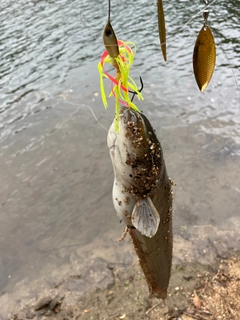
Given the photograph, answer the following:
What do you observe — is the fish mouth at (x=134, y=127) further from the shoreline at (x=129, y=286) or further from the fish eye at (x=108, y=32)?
the shoreline at (x=129, y=286)

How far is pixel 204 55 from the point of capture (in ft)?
4.75

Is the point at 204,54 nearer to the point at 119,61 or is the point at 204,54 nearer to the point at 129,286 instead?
the point at 119,61

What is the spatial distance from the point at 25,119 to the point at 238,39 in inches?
252

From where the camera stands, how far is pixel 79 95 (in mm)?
8383

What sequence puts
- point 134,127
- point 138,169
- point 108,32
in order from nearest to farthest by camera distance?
point 108,32 < point 134,127 < point 138,169

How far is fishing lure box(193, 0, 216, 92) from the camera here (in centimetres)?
141

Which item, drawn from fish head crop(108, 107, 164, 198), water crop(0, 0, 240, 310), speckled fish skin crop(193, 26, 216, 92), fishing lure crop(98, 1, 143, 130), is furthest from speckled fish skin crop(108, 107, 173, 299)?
water crop(0, 0, 240, 310)

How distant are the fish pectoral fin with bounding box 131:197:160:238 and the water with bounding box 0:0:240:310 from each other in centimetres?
174

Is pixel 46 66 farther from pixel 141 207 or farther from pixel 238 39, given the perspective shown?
pixel 141 207

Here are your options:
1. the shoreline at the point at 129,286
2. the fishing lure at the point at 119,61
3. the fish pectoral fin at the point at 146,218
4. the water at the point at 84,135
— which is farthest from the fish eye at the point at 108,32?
the shoreline at the point at 129,286

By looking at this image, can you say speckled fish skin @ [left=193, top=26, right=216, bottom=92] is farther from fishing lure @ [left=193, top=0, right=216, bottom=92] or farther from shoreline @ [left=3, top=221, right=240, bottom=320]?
shoreline @ [left=3, top=221, right=240, bottom=320]

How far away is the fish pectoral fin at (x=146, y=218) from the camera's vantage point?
201 cm

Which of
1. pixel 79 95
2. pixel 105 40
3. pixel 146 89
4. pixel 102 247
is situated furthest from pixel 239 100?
pixel 105 40

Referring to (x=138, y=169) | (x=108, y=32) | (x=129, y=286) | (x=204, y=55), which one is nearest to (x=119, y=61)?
(x=108, y=32)
